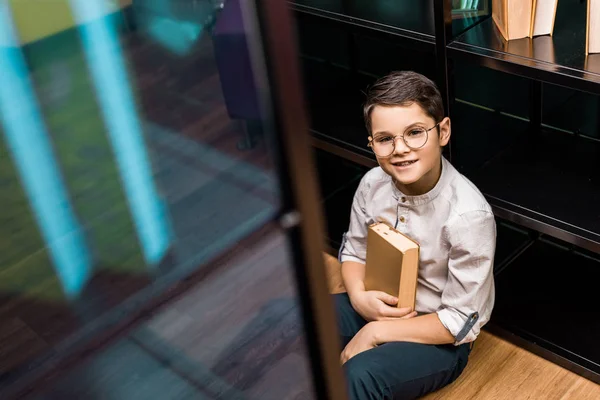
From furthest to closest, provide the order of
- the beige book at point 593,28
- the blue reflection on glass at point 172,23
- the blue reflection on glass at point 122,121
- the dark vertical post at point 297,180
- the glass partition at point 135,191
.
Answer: the blue reflection on glass at point 122,121, the blue reflection on glass at point 172,23, the glass partition at point 135,191, the beige book at point 593,28, the dark vertical post at point 297,180

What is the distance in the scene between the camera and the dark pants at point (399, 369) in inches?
64.6

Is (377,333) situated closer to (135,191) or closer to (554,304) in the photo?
(554,304)

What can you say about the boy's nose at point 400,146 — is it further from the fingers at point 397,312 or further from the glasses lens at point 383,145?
the fingers at point 397,312

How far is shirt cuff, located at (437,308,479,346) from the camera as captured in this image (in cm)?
163

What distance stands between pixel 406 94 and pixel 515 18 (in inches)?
11.5

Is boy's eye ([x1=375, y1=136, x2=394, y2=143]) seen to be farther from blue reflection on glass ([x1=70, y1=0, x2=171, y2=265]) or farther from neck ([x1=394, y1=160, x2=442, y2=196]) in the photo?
blue reflection on glass ([x1=70, y1=0, x2=171, y2=265])

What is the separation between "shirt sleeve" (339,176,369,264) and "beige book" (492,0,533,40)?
0.43m

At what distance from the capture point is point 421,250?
1694 mm

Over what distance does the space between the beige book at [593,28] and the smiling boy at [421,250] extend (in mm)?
297

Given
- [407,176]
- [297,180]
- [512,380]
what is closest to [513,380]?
[512,380]

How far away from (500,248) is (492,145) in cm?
27

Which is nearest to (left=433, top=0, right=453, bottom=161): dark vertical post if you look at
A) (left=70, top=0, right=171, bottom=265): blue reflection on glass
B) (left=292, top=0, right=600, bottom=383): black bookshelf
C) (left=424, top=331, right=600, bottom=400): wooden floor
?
(left=292, top=0, right=600, bottom=383): black bookshelf

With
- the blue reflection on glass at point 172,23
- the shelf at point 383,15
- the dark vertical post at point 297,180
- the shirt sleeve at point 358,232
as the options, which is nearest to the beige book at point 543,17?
the shelf at point 383,15

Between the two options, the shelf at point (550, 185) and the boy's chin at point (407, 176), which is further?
the shelf at point (550, 185)
